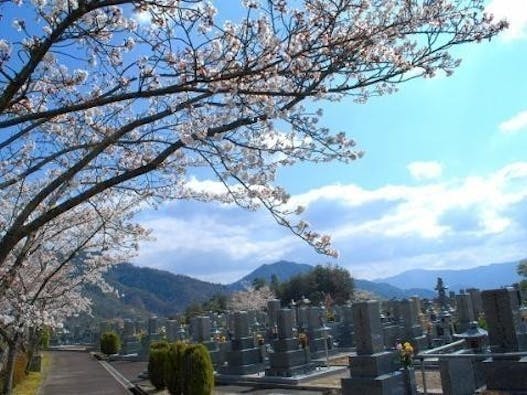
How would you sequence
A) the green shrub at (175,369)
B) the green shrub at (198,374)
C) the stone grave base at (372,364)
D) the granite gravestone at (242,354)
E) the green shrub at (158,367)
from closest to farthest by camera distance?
the stone grave base at (372,364), the green shrub at (198,374), the green shrub at (175,369), the green shrub at (158,367), the granite gravestone at (242,354)

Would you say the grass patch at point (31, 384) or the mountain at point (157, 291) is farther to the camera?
the mountain at point (157, 291)

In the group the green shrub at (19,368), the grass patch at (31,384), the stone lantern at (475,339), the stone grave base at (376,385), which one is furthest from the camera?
the green shrub at (19,368)

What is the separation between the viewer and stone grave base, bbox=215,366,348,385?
17.1m

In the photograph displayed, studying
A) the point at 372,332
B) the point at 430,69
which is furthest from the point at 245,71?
the point at 372,332

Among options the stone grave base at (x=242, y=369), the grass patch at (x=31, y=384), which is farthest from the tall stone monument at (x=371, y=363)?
the grass patch at (x=31, y=384)

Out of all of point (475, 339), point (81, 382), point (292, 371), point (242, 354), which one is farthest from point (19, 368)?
point (475, 339)

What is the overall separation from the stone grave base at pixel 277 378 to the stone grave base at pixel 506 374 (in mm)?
9103

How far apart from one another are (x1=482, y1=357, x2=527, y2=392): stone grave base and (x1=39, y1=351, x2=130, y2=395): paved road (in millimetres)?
13076

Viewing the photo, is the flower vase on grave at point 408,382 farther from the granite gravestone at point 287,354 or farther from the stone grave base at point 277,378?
the granite gravestone at point 287,354

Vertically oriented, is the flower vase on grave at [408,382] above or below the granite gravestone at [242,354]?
below

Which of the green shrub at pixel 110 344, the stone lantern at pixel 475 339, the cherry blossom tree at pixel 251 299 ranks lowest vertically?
the stone lantern at pixel 475 339

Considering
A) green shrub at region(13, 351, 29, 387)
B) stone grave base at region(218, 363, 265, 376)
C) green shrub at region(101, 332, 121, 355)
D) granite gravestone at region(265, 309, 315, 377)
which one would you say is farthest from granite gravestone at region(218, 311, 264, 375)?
green shrub at region(101, 332, 121, 355)

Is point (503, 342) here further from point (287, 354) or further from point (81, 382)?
point (81, 382)

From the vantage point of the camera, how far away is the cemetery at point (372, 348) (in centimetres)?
850
